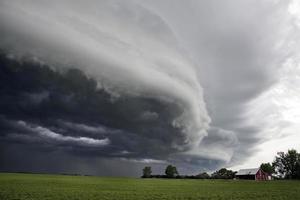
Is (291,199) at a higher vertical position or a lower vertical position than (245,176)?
lower

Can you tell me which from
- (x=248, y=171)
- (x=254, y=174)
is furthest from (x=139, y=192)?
A: (x=248, y=171)

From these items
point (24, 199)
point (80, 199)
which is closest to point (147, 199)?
point (80, 199)

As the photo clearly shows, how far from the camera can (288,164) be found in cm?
17500

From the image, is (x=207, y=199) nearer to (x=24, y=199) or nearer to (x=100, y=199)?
(x=100, y=199)

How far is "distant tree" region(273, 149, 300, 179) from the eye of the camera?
169875mm

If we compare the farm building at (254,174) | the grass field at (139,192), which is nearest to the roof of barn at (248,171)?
the farm building at (254,174)

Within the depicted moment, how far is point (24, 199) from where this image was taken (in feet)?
108

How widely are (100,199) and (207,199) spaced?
1308 cm

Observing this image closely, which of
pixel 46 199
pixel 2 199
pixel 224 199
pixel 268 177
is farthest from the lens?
pixel 268 177

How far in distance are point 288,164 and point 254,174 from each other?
74.8ft

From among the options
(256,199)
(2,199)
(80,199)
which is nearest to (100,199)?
(80,199)

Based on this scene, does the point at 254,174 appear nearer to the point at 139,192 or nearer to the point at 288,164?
the point at 288,164

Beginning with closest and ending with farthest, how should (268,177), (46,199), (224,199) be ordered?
(46,199) → (224,199) → (268,177)

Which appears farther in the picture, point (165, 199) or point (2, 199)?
point (165, 199)
